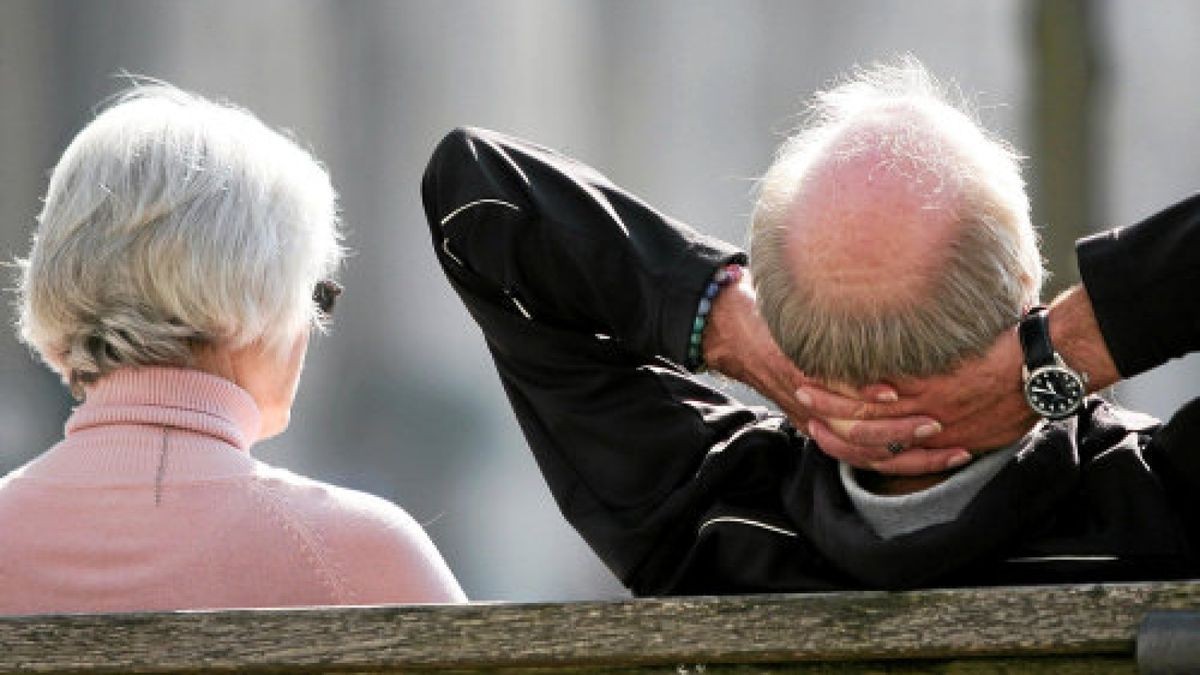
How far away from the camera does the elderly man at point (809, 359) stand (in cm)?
222

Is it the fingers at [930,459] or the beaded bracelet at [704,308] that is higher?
the beaded bracelet at [704,308]

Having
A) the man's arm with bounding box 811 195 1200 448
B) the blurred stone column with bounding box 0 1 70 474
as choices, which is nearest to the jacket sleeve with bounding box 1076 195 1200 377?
the man's arm with bounding box 811 195 1200 448

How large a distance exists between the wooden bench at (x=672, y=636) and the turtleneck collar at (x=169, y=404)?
0.49m

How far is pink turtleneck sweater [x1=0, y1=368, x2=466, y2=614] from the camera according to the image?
251cm

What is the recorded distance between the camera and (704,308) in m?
2.47

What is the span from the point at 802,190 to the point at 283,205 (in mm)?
655

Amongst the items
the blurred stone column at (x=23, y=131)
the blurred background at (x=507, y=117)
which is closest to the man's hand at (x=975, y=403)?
the blurred background at (x=507, y=117)

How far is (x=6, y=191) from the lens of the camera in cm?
557

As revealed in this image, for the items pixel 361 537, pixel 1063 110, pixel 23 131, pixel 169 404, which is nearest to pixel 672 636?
pixel 361 537

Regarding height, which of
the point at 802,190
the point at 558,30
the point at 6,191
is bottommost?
the point at 6,191

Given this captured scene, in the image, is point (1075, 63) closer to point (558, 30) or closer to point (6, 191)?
point (558, 30)

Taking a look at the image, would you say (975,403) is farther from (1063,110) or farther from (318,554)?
(1063,110)

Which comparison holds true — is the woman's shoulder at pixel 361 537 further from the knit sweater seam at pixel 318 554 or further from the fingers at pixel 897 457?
the fingers at pixel 897 457

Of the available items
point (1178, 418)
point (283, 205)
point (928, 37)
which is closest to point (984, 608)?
point (1178, 418)
